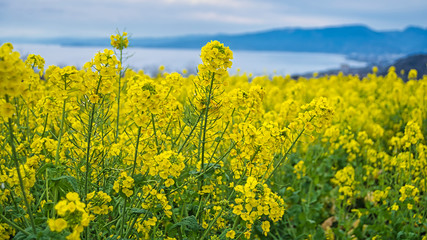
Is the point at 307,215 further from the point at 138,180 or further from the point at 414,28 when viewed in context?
the point at 414,28

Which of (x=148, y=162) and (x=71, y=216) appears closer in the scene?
(x=71, y=216)

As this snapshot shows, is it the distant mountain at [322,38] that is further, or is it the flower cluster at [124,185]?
the distant mountain at [322,38]

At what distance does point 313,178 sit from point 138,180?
109 inches

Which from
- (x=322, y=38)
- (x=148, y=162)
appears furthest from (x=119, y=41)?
(x=322, y=38)

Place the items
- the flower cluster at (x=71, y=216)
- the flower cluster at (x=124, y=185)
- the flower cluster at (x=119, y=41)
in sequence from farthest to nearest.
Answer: the flower cluster at (x=119, y=41), the flower cluster at (x=124, y=185), the flower cluster at (x=71, y=216)

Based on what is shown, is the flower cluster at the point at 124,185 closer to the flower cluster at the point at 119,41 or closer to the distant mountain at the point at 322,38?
the flower cluster at the point at 119,41

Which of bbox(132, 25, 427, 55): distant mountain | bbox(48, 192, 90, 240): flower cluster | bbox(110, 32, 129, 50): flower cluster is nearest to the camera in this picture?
bbox(48, 192, 90, 240): flower cluster

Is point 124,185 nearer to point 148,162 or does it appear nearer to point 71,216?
point 148,162

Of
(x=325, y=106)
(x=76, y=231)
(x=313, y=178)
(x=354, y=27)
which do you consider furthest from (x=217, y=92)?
(x=354, y=27)

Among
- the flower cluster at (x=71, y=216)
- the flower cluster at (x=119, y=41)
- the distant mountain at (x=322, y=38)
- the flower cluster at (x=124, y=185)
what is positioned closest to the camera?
the flower cluster at (x=71, y=216)

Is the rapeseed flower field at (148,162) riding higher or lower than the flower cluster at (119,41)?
lower

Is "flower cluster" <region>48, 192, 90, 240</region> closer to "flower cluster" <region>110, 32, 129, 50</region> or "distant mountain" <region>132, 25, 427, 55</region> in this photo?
"flower cluster" <region>110, 32, 129, 50</region>

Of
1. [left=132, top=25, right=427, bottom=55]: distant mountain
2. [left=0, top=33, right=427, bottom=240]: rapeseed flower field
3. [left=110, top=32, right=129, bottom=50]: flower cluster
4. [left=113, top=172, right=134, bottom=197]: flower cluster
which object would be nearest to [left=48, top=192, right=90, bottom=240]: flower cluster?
[left=0, top=33, right=427, bottom=240]: rapeseed flower field

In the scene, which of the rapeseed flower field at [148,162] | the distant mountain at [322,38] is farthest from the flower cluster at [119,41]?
the distant mountain at [322,38]
